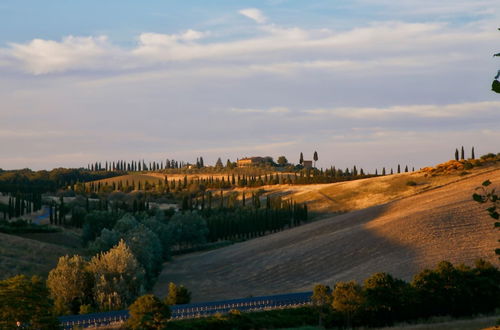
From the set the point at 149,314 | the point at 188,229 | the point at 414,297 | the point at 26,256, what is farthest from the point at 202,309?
the point at 188,229

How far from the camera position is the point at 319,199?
19138cm

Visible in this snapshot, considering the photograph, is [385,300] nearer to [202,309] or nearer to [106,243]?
[202,309]

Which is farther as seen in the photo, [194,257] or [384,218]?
[194,257]

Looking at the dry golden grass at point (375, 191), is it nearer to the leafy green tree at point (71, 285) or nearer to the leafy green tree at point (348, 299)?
the leafy green tree at point (71, 285)

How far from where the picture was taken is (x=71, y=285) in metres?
68.2

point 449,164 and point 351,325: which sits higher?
point 449,164

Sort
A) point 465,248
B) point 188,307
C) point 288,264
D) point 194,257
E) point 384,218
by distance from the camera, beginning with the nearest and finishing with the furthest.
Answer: point 188,307 → point 465,248 → point 288,264 → point 384,218 → point 194,257

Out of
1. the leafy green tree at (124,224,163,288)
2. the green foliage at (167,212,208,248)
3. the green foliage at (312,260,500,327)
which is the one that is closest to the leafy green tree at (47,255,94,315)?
the leafy green tree at (124,224,163,288)

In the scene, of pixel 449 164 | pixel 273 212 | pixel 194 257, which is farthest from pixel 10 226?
pixel 449 164

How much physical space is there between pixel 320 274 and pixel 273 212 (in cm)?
6427

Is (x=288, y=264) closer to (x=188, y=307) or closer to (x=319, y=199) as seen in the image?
(x=188, y=307)

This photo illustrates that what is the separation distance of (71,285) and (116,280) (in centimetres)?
441

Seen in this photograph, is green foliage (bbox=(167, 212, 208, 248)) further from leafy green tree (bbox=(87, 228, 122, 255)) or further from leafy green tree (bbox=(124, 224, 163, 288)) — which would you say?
leafy green tree (bbox=(124, 224, 163, 288))

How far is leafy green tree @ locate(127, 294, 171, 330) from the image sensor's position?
46.8 metres
